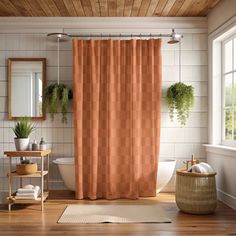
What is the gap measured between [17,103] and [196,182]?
280cm

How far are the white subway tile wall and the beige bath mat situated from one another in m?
1.12

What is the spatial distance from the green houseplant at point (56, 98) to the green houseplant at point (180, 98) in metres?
1.42

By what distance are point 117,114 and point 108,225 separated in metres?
1.85

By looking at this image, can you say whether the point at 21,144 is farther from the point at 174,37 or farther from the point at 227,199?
the point at 227,199

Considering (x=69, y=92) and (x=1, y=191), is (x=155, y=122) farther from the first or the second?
(x=1, y=191)

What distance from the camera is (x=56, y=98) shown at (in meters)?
5.24

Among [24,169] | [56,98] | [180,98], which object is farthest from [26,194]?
[180,98]

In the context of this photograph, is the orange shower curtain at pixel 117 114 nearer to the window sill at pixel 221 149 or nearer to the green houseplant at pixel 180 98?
the green houseplant at pixel 180 98

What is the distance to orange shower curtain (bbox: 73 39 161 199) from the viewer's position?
5.14 meters

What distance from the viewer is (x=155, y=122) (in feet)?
17.1

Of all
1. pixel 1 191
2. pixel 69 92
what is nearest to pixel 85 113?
pixel 69 92

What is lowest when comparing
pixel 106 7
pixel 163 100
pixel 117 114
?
pixel 117 114

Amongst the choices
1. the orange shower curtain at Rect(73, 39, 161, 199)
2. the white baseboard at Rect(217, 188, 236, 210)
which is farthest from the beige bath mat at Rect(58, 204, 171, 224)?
the white baseboard at Rect(217, 188, 236, 210)

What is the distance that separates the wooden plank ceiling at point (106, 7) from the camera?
189 inches
